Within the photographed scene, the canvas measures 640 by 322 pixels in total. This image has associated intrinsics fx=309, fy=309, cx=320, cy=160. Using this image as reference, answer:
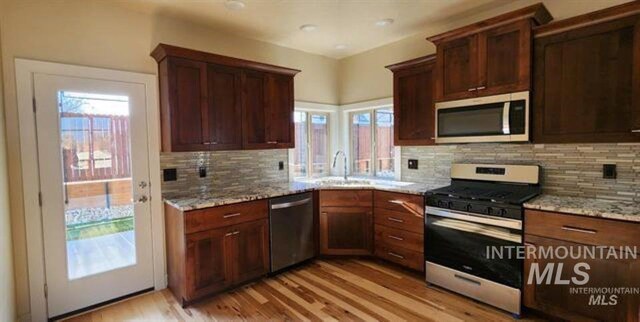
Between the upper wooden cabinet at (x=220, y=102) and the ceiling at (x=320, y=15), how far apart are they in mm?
406

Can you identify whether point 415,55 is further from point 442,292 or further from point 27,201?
point 27,201

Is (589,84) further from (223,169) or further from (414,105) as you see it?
(223,169)

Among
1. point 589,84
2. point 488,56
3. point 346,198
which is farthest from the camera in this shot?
point 346,198

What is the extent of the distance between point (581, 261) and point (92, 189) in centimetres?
379

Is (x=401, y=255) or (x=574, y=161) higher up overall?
(x=574, y=161)

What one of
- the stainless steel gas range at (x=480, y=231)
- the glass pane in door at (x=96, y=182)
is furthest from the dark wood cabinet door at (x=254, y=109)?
the stainless steel gas range at (x=480, y=231)

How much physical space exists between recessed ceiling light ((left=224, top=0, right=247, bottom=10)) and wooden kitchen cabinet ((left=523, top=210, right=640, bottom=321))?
2.88 metres

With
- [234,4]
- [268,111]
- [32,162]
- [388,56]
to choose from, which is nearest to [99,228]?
[32,162]

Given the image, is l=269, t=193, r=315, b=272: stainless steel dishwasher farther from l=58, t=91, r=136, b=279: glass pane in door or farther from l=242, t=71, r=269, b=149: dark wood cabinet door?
l=58, t=91, r=136, b=279: glass pane in door

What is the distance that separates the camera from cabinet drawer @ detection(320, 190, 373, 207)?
3465 millimetres

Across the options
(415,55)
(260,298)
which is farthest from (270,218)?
(415,55)

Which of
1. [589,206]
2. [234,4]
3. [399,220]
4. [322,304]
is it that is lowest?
[322,304]

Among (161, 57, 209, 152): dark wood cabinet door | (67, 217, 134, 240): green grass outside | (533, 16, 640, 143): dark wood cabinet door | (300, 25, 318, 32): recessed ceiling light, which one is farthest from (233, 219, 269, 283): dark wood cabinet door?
(533, 16, 640, 143): dark wood cabinet door

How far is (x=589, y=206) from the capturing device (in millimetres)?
2172
